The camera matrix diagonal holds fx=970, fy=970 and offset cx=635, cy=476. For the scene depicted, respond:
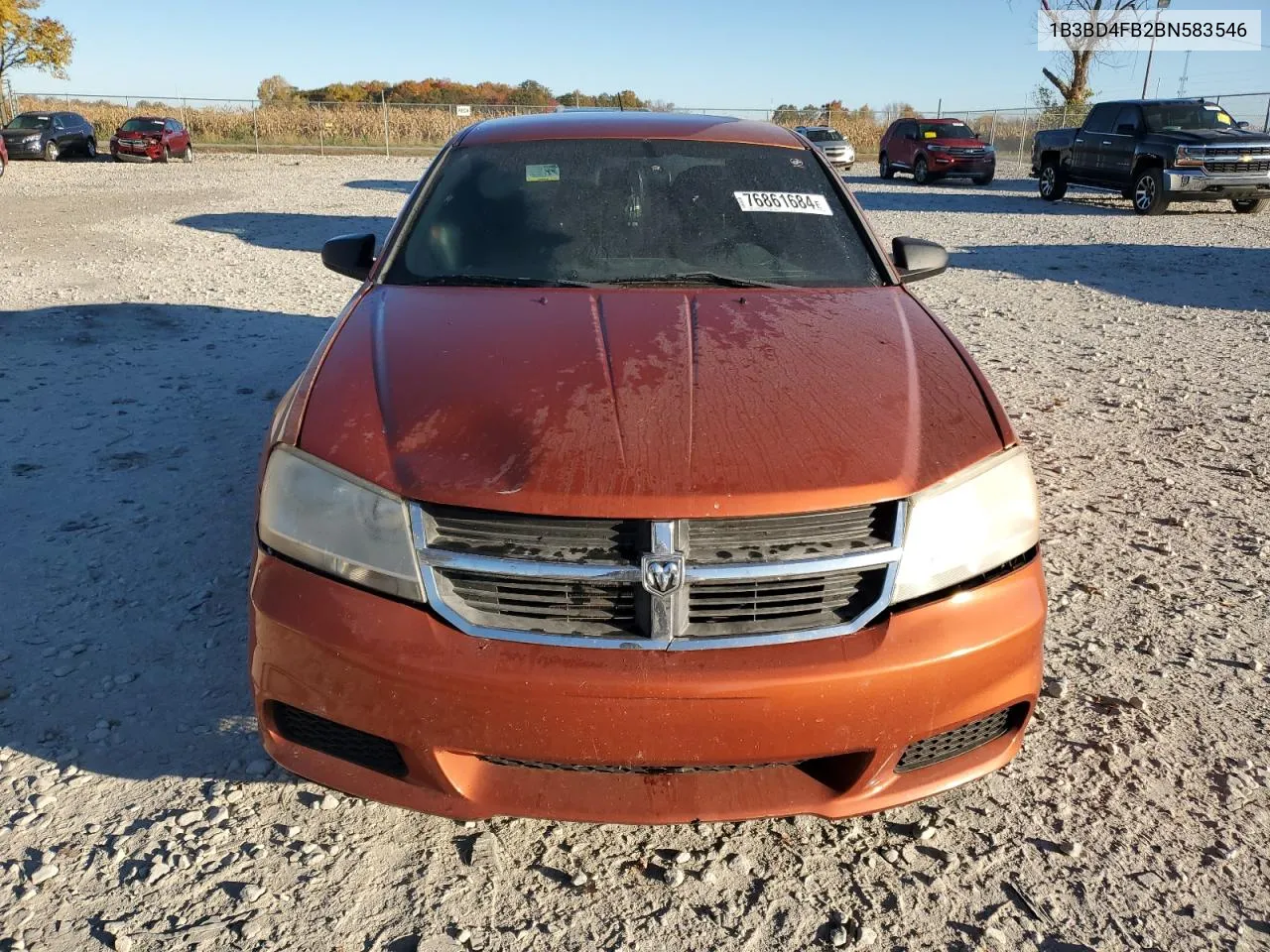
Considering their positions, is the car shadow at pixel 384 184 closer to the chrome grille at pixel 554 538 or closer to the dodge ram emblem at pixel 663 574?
the chrome grille at pixel 554 538

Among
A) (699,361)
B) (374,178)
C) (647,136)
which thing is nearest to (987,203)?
(374,178)

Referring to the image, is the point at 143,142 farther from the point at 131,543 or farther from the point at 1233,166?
the point at 131,543

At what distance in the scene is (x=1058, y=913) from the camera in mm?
2059

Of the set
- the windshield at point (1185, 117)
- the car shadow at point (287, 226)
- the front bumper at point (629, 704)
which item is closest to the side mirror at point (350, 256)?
the front bumper at point (629, 704)

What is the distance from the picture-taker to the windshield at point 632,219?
2953 mm

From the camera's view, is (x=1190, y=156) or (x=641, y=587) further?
(x=1190, y=156)

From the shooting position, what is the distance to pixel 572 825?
2.31 metres

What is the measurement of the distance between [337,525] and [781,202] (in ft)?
6.40

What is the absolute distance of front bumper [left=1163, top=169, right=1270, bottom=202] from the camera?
15.1 m

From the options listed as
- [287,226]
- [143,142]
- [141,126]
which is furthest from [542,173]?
[141,126]

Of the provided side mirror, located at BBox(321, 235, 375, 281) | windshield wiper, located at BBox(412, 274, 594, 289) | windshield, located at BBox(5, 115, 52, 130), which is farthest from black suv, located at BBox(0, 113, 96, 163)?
windshield wiper, located at BBox(412, 274, 594, 289)

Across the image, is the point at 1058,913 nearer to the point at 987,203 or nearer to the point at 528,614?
the point at 528,614

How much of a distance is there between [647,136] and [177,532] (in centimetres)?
235

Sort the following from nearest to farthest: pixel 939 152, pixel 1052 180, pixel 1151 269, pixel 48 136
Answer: pixel 1151 269
pixel 1052 180
pixel 939 152
pixel 48 136
